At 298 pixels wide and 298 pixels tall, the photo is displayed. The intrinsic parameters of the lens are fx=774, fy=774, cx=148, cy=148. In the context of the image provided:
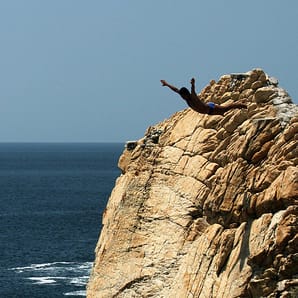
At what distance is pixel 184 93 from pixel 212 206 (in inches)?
303

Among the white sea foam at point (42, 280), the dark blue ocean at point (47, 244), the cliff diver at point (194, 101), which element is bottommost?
the white sea foam at point (42, 280)


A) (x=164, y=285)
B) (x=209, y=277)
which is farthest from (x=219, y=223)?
(x=164, y=285)

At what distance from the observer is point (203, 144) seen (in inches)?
1592

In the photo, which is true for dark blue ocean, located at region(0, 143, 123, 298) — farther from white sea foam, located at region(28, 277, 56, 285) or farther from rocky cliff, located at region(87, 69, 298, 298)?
rocky cliff, located at region(87, 69, 298, 298)

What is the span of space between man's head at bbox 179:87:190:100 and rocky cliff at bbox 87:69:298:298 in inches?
219

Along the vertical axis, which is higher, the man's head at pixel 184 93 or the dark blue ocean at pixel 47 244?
the man's head at pixel 184 93

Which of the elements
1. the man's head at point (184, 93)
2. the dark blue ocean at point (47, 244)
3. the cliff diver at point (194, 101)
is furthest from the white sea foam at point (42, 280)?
the man's head at point (184, 93)

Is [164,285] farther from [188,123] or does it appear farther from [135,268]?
[188,123]

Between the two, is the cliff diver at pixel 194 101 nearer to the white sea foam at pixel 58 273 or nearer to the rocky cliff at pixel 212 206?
the rocky cliff at pixel 212 206

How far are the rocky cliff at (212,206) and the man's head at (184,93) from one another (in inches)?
219

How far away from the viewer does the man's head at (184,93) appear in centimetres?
3118

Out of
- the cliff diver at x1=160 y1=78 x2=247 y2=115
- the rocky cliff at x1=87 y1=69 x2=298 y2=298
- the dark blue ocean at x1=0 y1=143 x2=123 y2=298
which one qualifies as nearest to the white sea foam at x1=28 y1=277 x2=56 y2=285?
the dark blue ocean at x1=0 y1=143 x2=123 y2=298

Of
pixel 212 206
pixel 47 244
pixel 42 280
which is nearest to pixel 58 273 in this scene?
pixel 42 280

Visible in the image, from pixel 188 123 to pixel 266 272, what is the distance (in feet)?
41.3
